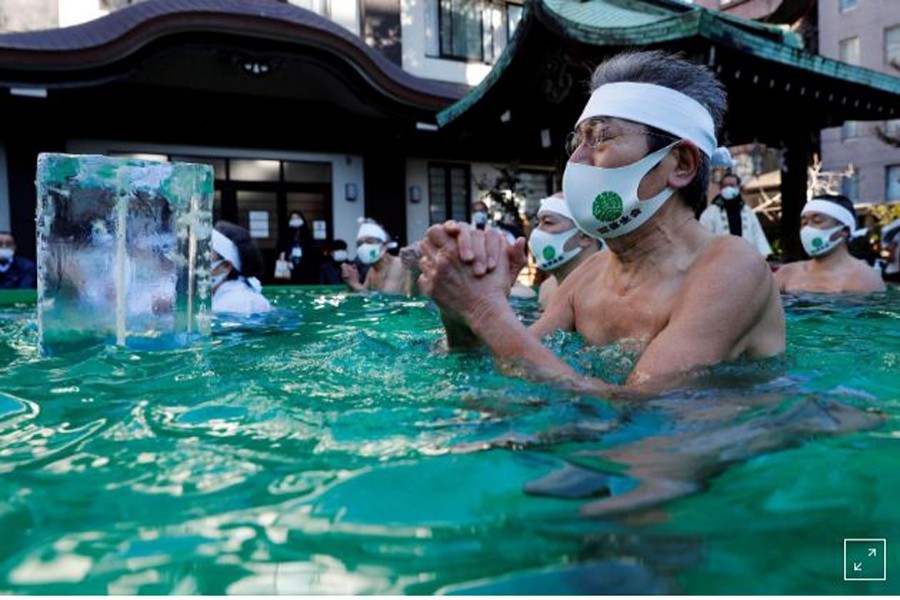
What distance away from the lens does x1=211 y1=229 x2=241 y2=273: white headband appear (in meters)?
4.90

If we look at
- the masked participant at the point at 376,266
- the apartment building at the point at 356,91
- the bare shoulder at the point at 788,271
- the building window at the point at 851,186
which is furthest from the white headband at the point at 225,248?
the building window at the point at 851,186

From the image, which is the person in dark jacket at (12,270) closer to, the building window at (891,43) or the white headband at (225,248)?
the white headband at (225,248)

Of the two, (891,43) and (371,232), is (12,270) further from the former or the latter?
(891,43)

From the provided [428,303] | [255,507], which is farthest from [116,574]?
[428,303]

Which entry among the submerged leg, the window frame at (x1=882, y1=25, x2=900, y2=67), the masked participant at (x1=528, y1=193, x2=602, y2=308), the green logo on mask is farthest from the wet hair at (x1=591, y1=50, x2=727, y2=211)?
the window frame at (x1=882, y1=25, x2=900, y2=67)

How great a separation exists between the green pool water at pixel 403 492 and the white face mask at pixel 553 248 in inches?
95.0

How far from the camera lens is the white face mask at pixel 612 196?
2561 mm

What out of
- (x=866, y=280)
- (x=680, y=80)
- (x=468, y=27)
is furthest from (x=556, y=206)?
(x=468, y=27)

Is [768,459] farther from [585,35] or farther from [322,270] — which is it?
[322,270]

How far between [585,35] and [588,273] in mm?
5092

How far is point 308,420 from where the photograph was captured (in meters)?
2.12

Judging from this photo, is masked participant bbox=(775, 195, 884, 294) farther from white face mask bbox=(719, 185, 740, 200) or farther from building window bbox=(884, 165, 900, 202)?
building window bbox=(884, 165, 900, 202)

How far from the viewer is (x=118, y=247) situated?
3434 mm

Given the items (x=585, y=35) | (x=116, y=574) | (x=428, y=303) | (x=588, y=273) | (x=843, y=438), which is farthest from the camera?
(x=585, y=35)
